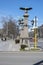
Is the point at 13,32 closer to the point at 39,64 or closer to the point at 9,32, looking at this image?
the point at 9,32

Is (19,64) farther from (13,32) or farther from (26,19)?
(13,32)

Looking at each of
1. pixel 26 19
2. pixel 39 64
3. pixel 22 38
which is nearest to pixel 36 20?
pixel 26 19

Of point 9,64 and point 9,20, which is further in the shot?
point 9,20

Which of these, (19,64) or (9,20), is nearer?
(19,64)

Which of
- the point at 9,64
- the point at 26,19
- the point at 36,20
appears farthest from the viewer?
the point at 26,19

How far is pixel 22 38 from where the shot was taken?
4097 cm

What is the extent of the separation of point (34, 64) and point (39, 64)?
0.32 m

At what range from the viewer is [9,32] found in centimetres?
12681

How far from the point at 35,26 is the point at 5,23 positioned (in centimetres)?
9831

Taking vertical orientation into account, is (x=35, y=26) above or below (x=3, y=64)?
above

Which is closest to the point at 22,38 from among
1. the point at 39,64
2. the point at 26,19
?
the point at 26,19

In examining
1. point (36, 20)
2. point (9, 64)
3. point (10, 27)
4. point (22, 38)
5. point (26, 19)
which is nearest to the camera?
point (9, 64)

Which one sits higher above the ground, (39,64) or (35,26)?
(35,26)

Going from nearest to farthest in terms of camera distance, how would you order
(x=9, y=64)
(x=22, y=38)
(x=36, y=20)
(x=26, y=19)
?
(x=9, y=64) → (x=36, y=20) → (x=26, y=19) → (x=22, y=38)
